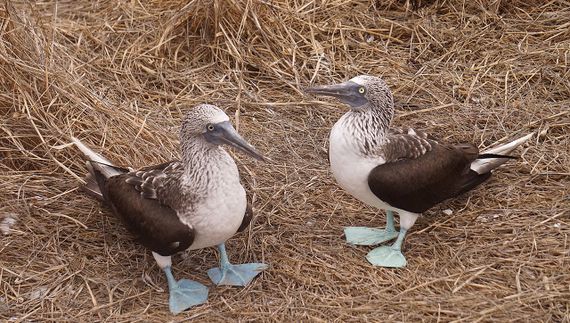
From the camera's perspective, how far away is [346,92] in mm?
4043

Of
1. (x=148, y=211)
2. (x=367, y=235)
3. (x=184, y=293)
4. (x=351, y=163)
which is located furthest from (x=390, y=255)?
(x=148, y=211)

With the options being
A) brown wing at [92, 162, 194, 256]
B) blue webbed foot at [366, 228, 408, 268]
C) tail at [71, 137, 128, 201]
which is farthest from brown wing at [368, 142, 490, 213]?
tail at [71, 137, 128, 201]

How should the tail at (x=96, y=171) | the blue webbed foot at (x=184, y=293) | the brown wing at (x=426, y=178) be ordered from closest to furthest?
the blue webbed foot at (x=184, y=293) < the brown wing at (x=426, y=178) < the tail at (x=96, y=171)

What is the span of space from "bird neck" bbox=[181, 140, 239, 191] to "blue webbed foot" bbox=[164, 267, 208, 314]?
57 cm

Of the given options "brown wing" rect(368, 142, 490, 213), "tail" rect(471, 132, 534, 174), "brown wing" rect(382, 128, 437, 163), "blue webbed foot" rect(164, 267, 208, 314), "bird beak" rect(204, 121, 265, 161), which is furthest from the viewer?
"tail" rect(471, 132, 534, 174)

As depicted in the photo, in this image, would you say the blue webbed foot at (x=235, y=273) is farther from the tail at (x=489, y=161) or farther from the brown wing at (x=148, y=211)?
the tail at (x=489, y=161)

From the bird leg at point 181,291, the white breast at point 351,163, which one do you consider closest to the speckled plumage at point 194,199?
the bird leg at point 181,291

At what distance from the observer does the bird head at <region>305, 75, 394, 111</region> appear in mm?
4027

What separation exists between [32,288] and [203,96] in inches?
84.3

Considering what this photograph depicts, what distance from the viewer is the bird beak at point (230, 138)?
3.62 m

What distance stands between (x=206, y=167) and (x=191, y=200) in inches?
7.4

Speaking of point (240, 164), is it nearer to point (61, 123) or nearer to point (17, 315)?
point (61, 123)

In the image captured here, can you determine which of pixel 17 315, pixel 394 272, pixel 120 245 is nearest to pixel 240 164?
pixel 120 245

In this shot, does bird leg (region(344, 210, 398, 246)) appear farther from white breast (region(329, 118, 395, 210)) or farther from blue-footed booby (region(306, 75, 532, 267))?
white breast (region(329, 118, 395, 210))
